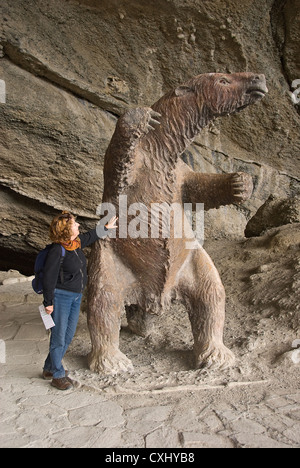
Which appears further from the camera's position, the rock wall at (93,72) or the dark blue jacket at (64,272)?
the rock wall at (93,72)

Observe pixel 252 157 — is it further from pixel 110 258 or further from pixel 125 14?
pixel 110 258

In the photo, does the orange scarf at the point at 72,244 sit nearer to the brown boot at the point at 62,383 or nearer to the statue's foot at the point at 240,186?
the brown boot at the point at 62,383

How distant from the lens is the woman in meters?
2.45

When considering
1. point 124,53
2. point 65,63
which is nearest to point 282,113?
point 124,53

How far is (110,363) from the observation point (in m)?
2.64

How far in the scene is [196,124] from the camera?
2.75m

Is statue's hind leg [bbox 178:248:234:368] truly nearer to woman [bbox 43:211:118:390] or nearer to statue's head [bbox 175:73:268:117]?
woman [bbox 43:211:118:390]

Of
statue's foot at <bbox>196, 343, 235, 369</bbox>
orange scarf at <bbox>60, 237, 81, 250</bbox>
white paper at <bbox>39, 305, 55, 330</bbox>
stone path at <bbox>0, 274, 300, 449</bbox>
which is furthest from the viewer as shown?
statue's foot at <bbox>196, 343, 235, 369</bbox>

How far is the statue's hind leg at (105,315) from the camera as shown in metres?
2.66

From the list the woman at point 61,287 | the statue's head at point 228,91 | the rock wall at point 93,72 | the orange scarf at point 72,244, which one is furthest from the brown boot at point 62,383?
the rock wall at point 93,72

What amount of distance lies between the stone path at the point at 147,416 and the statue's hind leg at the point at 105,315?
0.19 meters

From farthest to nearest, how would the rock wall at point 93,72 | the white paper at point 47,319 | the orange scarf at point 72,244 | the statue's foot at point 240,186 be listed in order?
1. the rock wall at point 93,72
2. the statue's foot at point 240,186
3. the orange scarf at point 72,244
4. the white paper at point 47,319

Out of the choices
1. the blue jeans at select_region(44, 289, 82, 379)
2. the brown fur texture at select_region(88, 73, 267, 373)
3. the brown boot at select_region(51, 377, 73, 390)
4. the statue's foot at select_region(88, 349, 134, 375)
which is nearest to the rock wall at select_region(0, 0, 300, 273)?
the brown fur texture at select_region(88, 73, 267, 373)

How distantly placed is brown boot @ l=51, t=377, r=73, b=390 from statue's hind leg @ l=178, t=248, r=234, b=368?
737 millimetres
